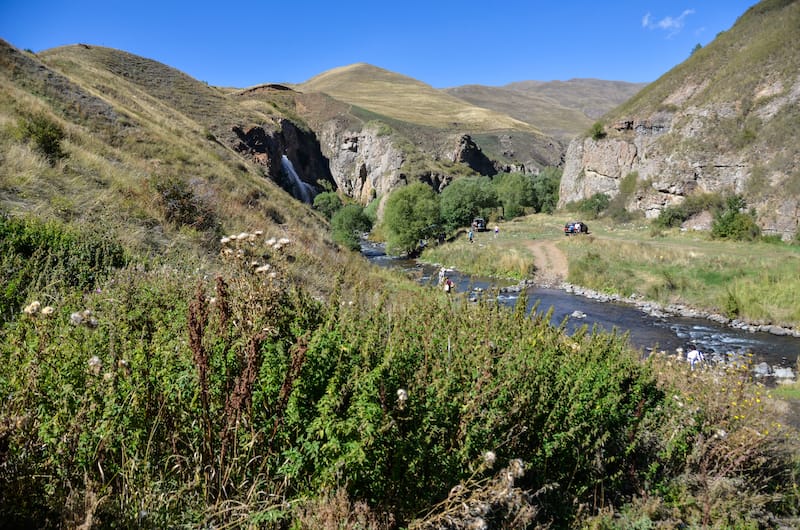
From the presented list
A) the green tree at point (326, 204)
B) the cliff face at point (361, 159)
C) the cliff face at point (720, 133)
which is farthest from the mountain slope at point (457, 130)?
the cliff face at point (720, 133)

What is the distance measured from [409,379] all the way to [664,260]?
3366 cm

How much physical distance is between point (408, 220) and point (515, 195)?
94.6 ft

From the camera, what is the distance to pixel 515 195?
74.0 meters

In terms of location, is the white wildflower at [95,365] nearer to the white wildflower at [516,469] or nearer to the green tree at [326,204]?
the white wildflower at [516,469]

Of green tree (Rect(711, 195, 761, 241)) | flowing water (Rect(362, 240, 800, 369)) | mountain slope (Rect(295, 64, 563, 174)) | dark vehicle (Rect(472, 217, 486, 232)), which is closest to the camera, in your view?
flowing water (Rect(362, 240, 800, 369))

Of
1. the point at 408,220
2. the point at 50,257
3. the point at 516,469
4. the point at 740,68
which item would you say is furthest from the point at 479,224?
the point at 516,469

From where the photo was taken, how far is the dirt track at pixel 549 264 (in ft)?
118

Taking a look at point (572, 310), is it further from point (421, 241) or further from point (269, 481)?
point (421, 241)

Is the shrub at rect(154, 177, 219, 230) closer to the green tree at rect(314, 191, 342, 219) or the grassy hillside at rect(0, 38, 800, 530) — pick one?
the grassy hillside at rect(0, 38, 800, 530)

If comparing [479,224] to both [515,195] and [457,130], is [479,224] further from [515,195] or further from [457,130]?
[457,130]

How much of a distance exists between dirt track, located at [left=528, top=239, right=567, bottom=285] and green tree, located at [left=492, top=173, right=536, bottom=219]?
29.9 m

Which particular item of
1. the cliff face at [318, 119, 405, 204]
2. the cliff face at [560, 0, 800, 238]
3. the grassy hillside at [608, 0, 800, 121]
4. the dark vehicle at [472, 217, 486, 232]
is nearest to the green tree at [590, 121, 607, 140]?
the cliff face at [560, 0, 800, 238]

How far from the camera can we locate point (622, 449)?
206 inches

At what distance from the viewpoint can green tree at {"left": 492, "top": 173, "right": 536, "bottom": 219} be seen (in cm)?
7288
